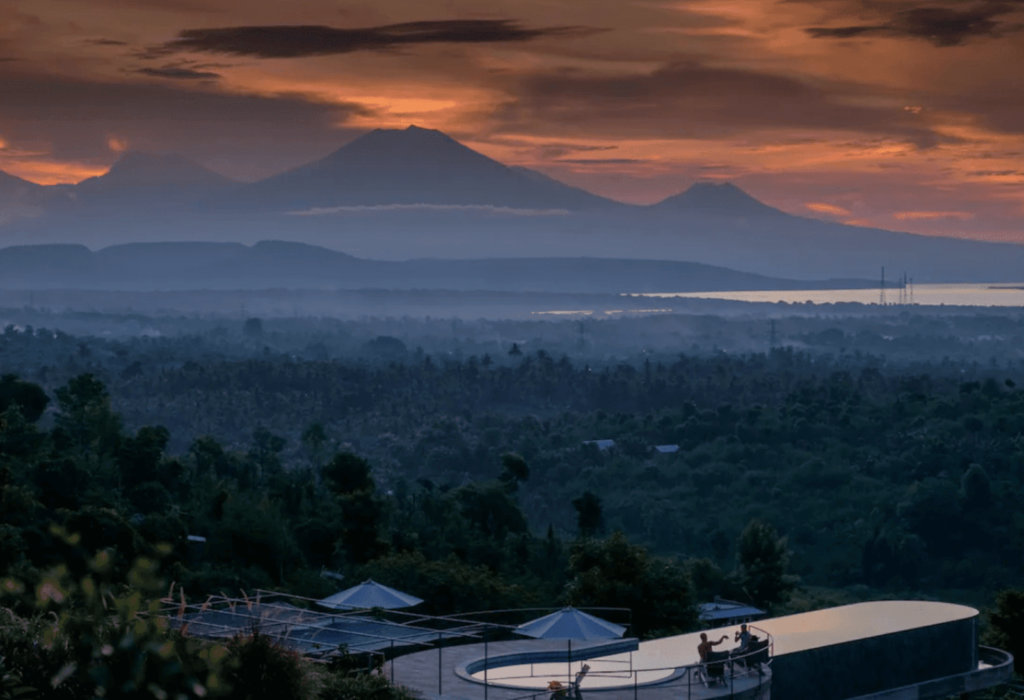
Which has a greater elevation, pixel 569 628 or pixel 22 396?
pixel 22 396

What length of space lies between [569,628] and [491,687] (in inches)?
119

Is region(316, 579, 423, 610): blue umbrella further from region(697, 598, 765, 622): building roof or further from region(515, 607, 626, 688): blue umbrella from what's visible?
region(697, 598, 765, 622): building roof

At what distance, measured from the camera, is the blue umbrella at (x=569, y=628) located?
2850 centimetres

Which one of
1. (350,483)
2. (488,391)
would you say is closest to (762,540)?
(350,483)

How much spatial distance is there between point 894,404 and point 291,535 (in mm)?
69161

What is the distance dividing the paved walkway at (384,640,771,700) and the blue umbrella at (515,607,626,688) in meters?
1.05

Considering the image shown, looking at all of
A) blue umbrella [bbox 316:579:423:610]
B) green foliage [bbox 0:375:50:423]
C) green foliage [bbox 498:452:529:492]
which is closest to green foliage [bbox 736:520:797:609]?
green foliage [bbox 498:452:529:492]

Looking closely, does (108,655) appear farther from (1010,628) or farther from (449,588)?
(449,588)

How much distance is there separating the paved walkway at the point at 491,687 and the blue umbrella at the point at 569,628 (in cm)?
105

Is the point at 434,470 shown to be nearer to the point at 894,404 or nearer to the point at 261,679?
the point at 894,404

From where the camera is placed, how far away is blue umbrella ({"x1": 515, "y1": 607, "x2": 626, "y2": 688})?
28500 millimetres

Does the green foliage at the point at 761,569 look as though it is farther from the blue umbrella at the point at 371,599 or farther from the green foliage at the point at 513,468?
the blue umbrella at the point at 371,599

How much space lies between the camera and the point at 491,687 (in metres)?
26.1

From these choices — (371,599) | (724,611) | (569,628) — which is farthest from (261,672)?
(724,611)
